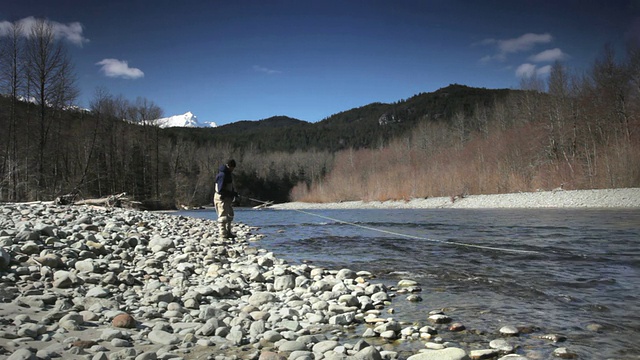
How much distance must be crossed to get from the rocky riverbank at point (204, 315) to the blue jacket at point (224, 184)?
155 inches

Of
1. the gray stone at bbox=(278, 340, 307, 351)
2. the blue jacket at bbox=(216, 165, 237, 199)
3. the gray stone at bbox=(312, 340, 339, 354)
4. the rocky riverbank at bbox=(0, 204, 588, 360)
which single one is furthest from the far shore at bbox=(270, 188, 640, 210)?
the gray stone at bbox=(278, 340, 307, 351)

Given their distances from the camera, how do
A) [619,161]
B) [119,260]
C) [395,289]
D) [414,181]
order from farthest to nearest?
[414,181], [619,161], [119,260], [395,289]

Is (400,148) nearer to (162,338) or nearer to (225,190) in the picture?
(225,190)

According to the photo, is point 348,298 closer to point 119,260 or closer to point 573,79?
point 119,260

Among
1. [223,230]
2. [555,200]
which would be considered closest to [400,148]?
[555,200]

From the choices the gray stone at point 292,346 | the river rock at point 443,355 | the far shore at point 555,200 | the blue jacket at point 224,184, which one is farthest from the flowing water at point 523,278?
the far shore at point 555,200

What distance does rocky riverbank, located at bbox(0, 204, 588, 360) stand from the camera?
11.2 ft

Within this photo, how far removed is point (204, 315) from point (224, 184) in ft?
22.9

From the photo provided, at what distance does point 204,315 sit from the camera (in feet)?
14.4

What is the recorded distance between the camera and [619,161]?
3094cm

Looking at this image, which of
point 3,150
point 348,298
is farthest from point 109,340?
point 3,150

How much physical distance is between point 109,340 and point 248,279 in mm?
3154

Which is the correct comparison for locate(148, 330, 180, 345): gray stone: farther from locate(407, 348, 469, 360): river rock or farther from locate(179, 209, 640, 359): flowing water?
locate(179, 209, 640, 359): flowing water

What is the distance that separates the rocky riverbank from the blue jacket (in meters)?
3.94
